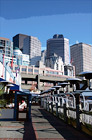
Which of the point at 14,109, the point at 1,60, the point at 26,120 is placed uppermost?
the point at 1,60

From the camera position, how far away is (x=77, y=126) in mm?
8844

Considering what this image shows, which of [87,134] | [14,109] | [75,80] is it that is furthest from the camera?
[14,109]

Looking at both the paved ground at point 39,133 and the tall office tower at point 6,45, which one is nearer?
the paved ground at point 39,133

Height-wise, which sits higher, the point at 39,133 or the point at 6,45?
the point at 6,45

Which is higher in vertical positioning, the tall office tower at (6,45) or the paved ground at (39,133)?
the tall office tower at (6,45)

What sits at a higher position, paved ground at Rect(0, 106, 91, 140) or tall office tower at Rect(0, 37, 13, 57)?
tall office tower at Rect(0, 37, 13, 57)

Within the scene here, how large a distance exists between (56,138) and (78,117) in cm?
209

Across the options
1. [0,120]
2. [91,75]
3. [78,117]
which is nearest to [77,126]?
[78,117]

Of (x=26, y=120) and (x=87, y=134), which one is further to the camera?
(x=26, y=120)

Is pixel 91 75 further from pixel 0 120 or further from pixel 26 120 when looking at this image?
pixel 0 120

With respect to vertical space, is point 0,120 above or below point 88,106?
below

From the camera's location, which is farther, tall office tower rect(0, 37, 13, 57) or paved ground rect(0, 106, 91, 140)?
tall office tower rect(0, 37, 13, 57)

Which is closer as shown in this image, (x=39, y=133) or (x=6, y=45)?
(x=39, y=133)

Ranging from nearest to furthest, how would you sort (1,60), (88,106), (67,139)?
(67,139), (88,106), (1,60)
